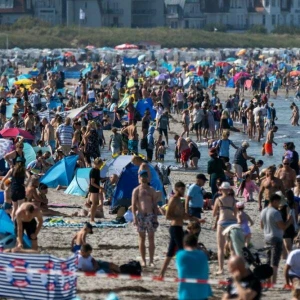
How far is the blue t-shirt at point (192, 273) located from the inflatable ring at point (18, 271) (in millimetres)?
1779

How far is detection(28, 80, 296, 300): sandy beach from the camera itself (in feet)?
39.9

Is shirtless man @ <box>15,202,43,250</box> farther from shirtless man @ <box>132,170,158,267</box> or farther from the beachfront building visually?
the beachfront building

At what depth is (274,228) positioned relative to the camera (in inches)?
492

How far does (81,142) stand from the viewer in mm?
22328

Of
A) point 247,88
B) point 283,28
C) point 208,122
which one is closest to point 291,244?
point 208,122

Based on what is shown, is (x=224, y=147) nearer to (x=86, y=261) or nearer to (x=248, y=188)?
(x=248, y=188)

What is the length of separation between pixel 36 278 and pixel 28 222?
2.12 metres

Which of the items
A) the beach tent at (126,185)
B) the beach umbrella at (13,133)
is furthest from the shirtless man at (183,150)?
the beach tent at (126,185)

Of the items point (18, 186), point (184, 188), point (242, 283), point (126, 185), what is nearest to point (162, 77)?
point (126, 185)

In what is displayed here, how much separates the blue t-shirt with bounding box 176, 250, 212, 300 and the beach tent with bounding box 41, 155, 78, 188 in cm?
1029

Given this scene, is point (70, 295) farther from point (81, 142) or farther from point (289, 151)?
point (81, 142)

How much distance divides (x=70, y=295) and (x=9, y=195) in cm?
466

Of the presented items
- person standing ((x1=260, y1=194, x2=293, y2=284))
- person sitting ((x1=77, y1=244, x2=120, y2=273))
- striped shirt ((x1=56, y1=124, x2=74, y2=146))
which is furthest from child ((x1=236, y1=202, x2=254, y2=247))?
striped shirt ((x1=56, y1=124, x2=74, y2=146))

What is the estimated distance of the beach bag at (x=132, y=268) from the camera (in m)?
12.6
